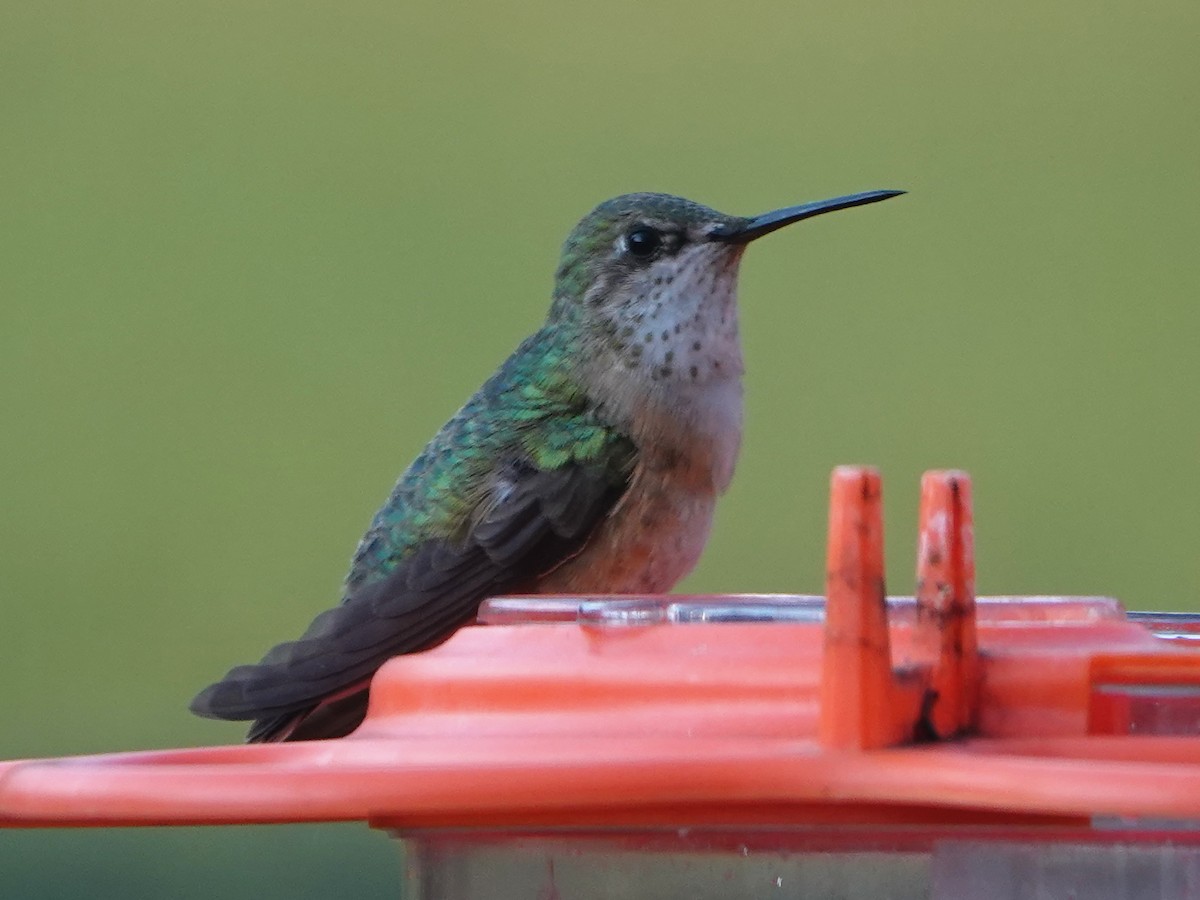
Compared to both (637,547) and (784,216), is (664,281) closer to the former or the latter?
(784,216)

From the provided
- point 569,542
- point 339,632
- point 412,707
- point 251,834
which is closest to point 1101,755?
point 412,707

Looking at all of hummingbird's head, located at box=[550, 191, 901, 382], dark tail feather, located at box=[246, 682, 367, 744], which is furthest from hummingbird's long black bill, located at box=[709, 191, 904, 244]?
dark tail feather, located at box=[246, 682, 367, 744]

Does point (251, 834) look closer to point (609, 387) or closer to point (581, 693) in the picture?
point (609, 387)

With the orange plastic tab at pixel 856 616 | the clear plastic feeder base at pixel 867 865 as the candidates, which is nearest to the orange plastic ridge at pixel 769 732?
the orange plastic tab at pixel 856 616

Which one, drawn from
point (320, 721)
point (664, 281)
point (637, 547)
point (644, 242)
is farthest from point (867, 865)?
point (644, 242)

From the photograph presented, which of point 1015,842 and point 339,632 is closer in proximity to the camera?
point 1015,842
